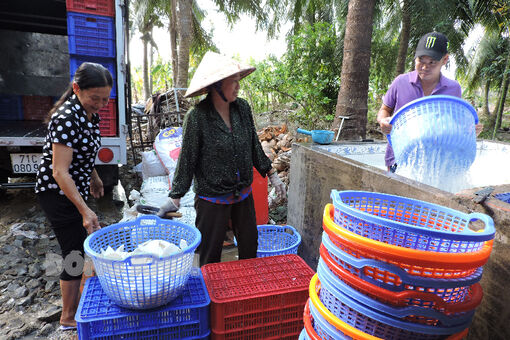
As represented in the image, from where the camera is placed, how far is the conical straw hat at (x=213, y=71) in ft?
6.70

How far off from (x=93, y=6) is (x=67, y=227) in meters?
2.60

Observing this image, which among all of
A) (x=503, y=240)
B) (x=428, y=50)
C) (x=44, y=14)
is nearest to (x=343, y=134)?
(x=428, y=50)

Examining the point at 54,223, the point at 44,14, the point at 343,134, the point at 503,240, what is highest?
the point at 44,14

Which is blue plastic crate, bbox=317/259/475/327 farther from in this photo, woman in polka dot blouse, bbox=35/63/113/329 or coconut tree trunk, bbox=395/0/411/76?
coconut tree trunk, bbox=395/0/411/76

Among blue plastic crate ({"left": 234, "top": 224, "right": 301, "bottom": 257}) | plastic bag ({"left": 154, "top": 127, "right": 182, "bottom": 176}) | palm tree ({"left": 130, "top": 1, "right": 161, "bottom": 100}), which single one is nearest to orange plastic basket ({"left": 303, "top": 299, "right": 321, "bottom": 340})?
blue plastic crate ({"left": 234, "top": 224, "right": 301, "bottom": 257})

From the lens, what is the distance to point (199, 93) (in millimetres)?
2240

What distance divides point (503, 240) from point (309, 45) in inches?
283

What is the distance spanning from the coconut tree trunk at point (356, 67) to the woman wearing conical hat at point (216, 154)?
267 cm

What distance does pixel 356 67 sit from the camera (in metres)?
4.50

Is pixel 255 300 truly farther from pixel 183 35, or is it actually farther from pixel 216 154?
pixel 183 35

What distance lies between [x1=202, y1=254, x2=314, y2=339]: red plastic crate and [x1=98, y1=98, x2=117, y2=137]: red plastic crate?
257 cm

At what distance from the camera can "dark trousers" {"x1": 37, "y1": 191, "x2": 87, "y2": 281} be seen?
2.10 metres

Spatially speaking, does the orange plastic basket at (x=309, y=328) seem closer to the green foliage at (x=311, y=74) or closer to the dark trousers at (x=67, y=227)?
the dark trousers at (x=67, y=227)

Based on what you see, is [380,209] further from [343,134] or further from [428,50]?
[343,134]
